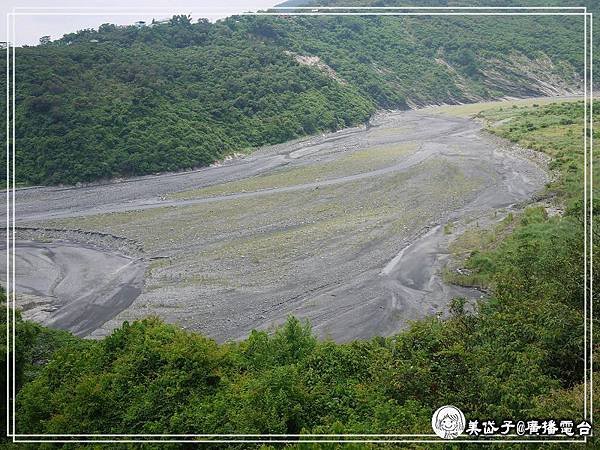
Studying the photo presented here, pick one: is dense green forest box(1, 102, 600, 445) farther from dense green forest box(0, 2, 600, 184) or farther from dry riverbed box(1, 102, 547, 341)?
dense green forest box(0, 2, 600, 184)

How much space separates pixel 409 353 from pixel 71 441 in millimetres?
3449

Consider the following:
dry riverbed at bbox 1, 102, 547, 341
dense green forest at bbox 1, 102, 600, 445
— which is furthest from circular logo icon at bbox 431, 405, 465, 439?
dry riverbed at bbox 1, 102, 547, 341

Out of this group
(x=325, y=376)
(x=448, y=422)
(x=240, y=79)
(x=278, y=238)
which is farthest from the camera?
(x=240, y=79)

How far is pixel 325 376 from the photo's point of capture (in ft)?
20.4

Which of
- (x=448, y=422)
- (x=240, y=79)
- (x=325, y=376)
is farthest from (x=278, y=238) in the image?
(x=240, y=79)

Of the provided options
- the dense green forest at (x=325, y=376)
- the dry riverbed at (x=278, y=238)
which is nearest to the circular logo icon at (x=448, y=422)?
the dense green forest at (x=325, y=376)

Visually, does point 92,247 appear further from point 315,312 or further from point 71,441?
point 71,441

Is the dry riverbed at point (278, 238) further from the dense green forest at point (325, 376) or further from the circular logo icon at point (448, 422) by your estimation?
the circular logo icon at point (448, 422)

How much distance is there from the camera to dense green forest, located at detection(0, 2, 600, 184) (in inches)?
673

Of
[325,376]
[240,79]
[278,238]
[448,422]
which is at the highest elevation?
[240,79]

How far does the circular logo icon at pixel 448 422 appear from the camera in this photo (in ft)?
15.1

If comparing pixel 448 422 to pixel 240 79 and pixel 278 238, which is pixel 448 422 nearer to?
pixel 278 238

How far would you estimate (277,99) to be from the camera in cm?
2427

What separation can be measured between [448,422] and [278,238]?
7.90 m
